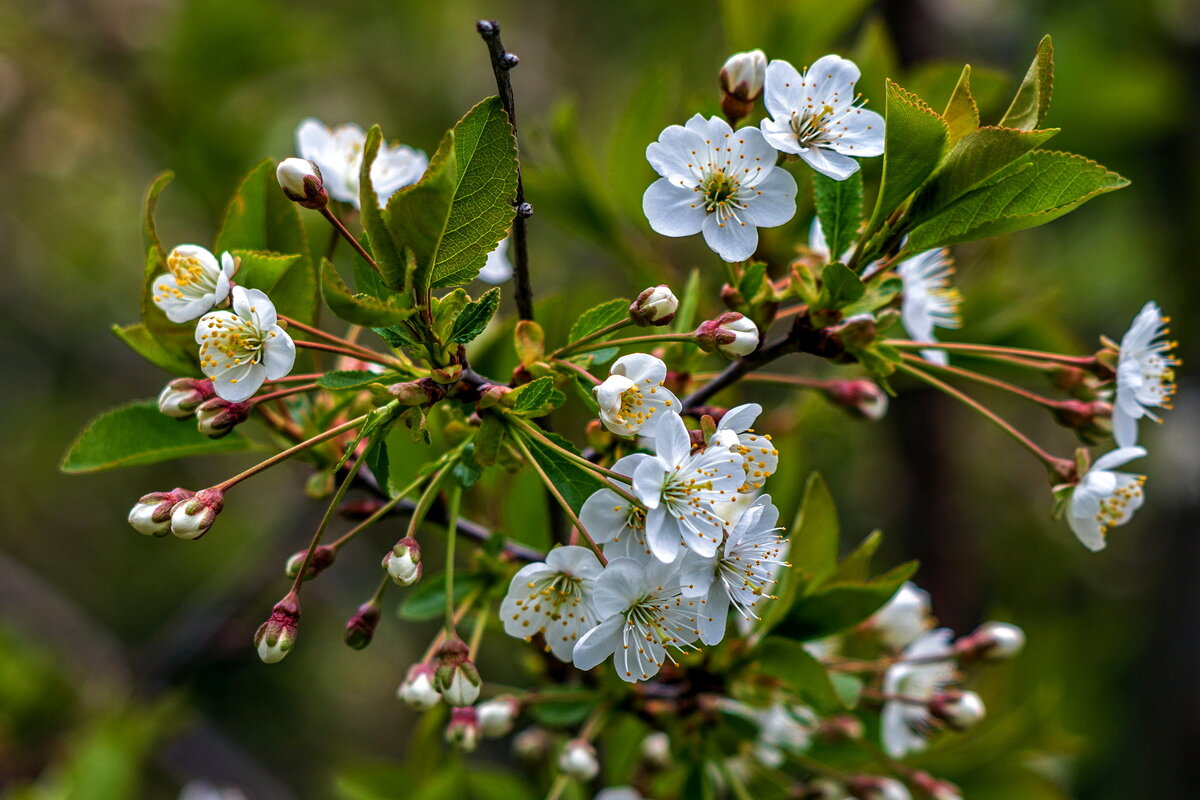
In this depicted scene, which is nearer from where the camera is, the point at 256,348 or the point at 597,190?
the point at 256,348

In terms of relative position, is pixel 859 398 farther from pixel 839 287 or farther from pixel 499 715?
pixel 499 715

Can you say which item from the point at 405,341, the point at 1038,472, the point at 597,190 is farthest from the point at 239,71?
the point at 1038,472

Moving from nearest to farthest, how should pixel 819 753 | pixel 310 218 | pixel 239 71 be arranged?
pixel 310 218 < pixel 819 753 < pixel 239 71

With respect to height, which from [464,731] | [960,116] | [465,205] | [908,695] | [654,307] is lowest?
[908,695]

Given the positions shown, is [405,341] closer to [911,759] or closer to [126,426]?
[126,426]

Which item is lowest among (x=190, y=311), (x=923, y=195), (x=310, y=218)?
(x=310, y=218)

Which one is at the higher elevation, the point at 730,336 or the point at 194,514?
the point at 730,336

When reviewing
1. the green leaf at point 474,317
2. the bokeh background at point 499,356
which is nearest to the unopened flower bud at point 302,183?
the green leaf at point 474,317

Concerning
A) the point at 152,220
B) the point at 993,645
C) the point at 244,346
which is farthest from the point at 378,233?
the point at 993,645
